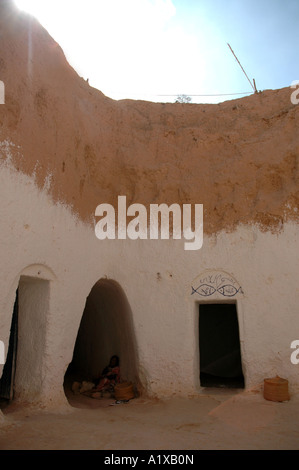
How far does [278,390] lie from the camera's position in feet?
19.1

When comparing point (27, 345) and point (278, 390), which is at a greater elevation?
point (27, 345)

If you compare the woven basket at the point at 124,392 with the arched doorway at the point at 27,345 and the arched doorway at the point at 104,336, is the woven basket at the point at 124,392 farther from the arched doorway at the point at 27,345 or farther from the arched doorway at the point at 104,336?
the arched doorway at the point at 27,345

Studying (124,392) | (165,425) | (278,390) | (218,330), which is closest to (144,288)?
(124,392)

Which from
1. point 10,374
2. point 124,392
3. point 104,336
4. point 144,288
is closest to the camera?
point 10,374

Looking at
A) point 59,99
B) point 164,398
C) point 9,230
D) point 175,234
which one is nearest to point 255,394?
point 164,398

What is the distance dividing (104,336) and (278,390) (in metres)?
3.97

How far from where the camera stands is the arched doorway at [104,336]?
7.32 m

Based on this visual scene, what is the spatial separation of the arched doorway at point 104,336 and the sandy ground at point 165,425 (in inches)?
39.4

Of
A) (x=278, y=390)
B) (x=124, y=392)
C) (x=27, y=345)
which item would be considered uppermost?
(x=27, y=345)

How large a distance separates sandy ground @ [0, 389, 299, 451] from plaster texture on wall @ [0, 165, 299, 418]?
1.19 ft

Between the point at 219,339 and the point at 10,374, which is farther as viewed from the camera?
the point at 219,339

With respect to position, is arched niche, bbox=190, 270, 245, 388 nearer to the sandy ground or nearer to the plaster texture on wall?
the plaster texture on wall

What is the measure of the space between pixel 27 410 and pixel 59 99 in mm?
4669

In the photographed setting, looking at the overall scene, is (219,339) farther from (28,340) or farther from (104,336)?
(28,340)
